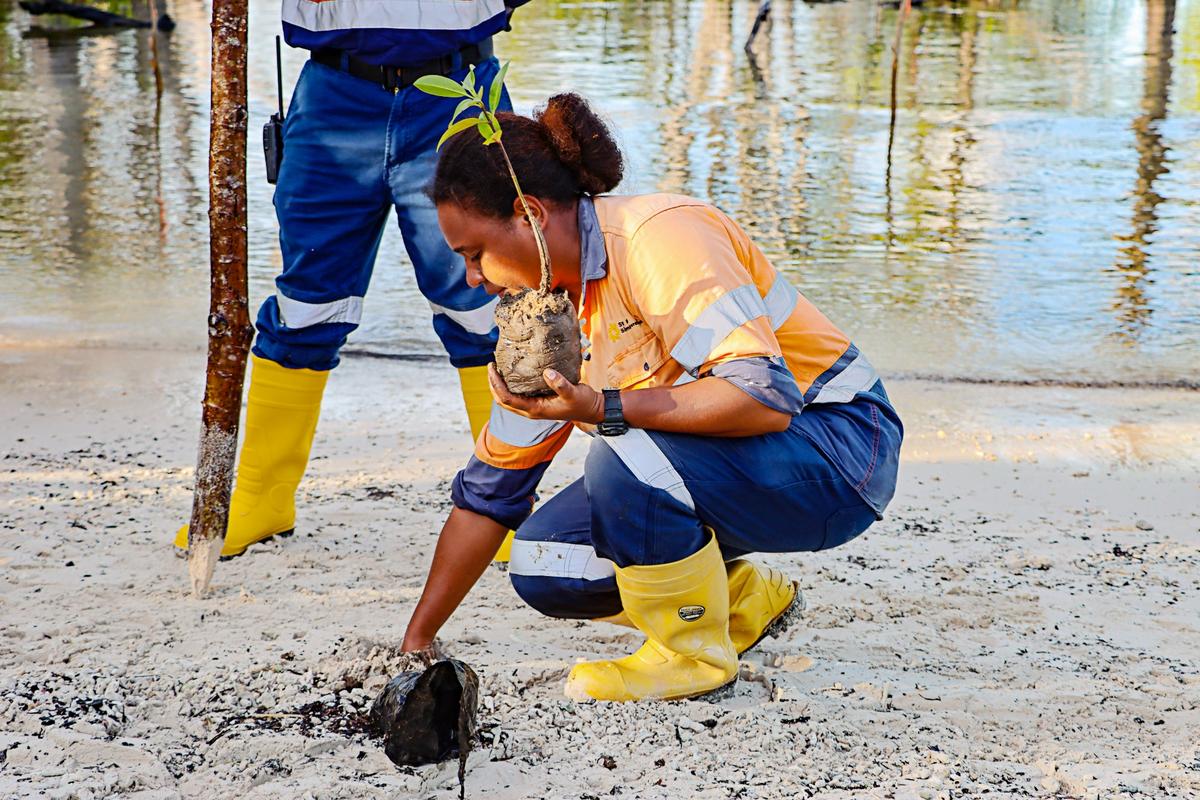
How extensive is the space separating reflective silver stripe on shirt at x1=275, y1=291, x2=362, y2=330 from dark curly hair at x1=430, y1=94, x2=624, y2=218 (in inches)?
38.9

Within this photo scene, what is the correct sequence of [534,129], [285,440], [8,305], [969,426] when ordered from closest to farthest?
[534,129]
[285,440]
[969,426]
[8,305]

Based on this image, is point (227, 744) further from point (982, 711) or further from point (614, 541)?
point (982, 711)

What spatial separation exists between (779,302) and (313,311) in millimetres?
1289

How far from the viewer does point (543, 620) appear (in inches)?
119

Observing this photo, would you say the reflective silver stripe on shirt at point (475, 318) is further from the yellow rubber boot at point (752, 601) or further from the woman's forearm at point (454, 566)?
the yellow rubber boot at point (752, 601)

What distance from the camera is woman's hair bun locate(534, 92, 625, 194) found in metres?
2.34

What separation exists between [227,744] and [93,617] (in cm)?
70

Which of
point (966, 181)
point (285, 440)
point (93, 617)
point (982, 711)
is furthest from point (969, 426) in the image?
point (966, 181)

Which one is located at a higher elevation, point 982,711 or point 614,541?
point 614,541

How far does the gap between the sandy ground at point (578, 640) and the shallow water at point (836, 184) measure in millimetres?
1390

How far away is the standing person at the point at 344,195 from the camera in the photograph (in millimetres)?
3168

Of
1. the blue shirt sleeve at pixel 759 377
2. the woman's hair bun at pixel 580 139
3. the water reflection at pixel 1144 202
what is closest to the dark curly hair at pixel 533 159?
the woman's hair bun at pixel 580 139

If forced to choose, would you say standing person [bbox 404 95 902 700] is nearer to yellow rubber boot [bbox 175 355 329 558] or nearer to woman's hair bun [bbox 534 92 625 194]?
woman's hair bun [bbox 534 92 625 194]

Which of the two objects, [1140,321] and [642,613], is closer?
[642,613]
